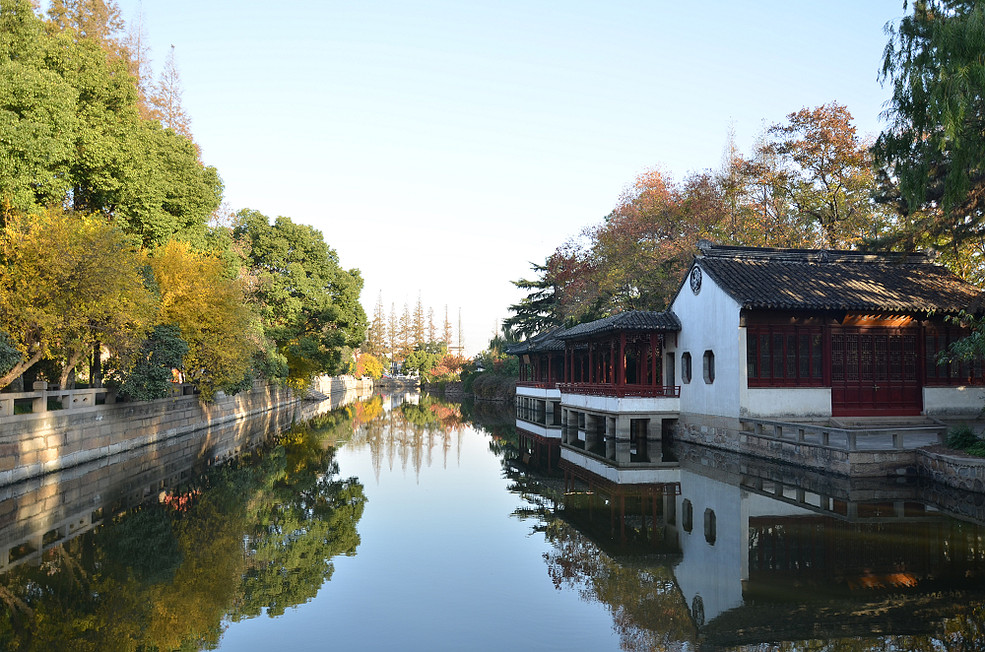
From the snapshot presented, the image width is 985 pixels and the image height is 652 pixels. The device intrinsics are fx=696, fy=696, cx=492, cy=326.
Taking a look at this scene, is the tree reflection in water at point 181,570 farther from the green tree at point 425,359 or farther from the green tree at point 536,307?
the green tree at point 425,359

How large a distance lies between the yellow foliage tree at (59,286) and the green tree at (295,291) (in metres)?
21.5

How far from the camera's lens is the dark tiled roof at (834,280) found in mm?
19891

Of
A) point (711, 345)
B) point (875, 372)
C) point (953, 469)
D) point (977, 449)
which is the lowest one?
point (953, 469)

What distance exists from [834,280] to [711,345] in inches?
170

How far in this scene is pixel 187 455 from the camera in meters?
20.7

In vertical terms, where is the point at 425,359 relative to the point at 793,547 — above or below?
above

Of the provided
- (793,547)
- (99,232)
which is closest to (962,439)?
(793,547)

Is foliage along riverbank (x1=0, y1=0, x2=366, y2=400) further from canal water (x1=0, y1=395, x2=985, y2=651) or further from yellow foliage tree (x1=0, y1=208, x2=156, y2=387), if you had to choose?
canal water (x1=0, y1=395, x2=985, y2=651)

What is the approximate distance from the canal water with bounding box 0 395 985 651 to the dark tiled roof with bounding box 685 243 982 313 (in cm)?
594

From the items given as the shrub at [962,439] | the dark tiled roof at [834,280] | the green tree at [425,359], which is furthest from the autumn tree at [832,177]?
the green tree at [425,359]

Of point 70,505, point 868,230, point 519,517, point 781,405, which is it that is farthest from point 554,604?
point 868,230

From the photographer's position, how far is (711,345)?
21.5 metres

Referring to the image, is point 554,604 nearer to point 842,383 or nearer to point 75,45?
point 842,383

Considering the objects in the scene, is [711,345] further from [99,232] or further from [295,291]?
[295,291]
